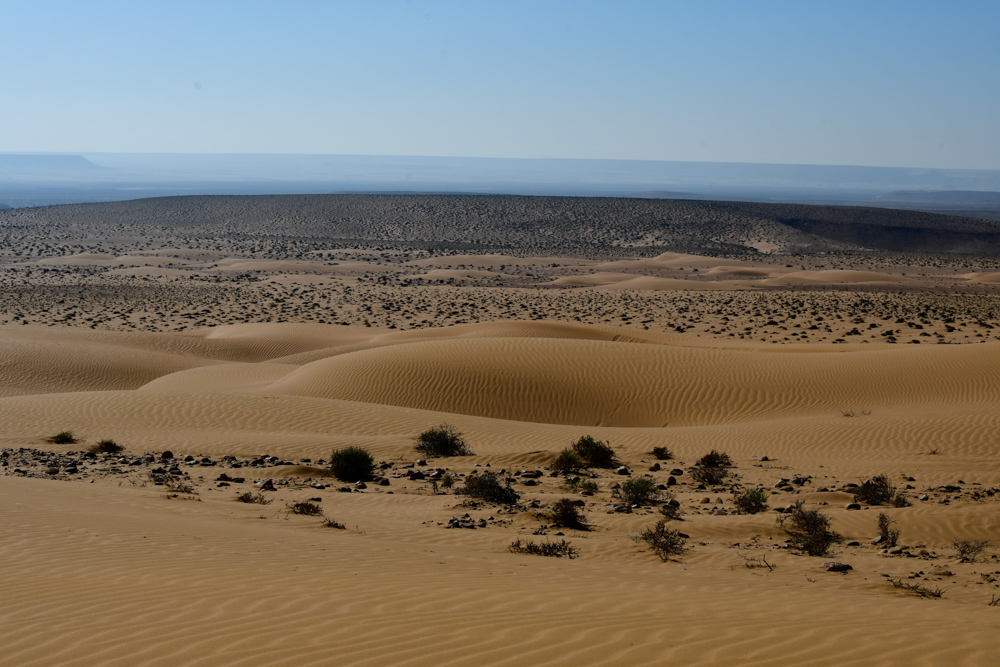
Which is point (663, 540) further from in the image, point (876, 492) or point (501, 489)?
point (876, 492)

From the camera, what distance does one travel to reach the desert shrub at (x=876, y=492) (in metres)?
10.5

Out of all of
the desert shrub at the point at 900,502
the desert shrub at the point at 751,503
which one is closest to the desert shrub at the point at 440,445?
the desert shrub at the point at 751,503

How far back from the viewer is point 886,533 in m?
8.93

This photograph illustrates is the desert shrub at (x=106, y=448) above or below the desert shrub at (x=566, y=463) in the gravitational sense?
below

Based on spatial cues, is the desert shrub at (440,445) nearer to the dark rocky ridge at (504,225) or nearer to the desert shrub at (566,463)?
the desert shrub at (566,463)

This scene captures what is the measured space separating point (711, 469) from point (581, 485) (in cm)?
215

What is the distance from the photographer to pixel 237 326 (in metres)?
35.0

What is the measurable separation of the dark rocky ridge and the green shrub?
69.2 metres

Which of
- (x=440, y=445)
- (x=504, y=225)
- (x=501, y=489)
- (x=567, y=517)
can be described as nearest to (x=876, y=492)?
(x=567, y=517)

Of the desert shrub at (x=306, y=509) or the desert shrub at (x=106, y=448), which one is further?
the desert shrub at (x=106, y=448)

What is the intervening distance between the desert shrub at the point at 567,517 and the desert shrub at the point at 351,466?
3.61m

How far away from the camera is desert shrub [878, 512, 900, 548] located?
8805 mm

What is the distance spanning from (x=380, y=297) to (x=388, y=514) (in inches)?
1476

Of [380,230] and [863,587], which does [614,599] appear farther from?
[380,230]
